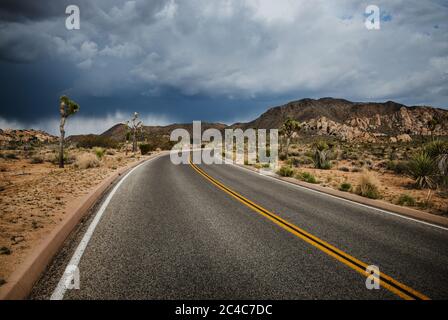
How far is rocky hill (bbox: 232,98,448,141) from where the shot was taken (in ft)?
392

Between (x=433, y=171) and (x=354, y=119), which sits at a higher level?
(x=354, y=119)

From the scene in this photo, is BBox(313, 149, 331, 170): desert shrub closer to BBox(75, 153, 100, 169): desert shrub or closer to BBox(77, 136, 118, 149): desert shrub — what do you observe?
BBox(75, 153, 100, 169): desert shrub

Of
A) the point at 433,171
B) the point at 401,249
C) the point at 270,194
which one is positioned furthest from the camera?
the point at 433,171

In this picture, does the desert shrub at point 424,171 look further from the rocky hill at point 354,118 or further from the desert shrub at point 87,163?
the rocky hill at point 354,118

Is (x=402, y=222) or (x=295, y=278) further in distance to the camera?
(x=402, y=222)

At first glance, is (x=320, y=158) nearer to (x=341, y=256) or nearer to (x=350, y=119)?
(x=341, y=256)

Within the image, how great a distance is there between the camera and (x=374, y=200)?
9.55m

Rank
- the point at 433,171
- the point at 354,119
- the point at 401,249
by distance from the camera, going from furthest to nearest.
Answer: the point at 354,119 → the point at 433,171 → the point at 401,249

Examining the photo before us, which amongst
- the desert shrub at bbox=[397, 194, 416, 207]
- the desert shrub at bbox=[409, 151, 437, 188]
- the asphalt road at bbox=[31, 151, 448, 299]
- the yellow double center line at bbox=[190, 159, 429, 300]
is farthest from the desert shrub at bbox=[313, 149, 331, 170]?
the yellow double center line at bbox=[190, 159, 429, 300]

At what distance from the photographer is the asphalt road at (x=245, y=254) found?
3.51 meters

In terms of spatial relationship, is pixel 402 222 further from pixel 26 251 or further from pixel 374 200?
pixel 26 251
